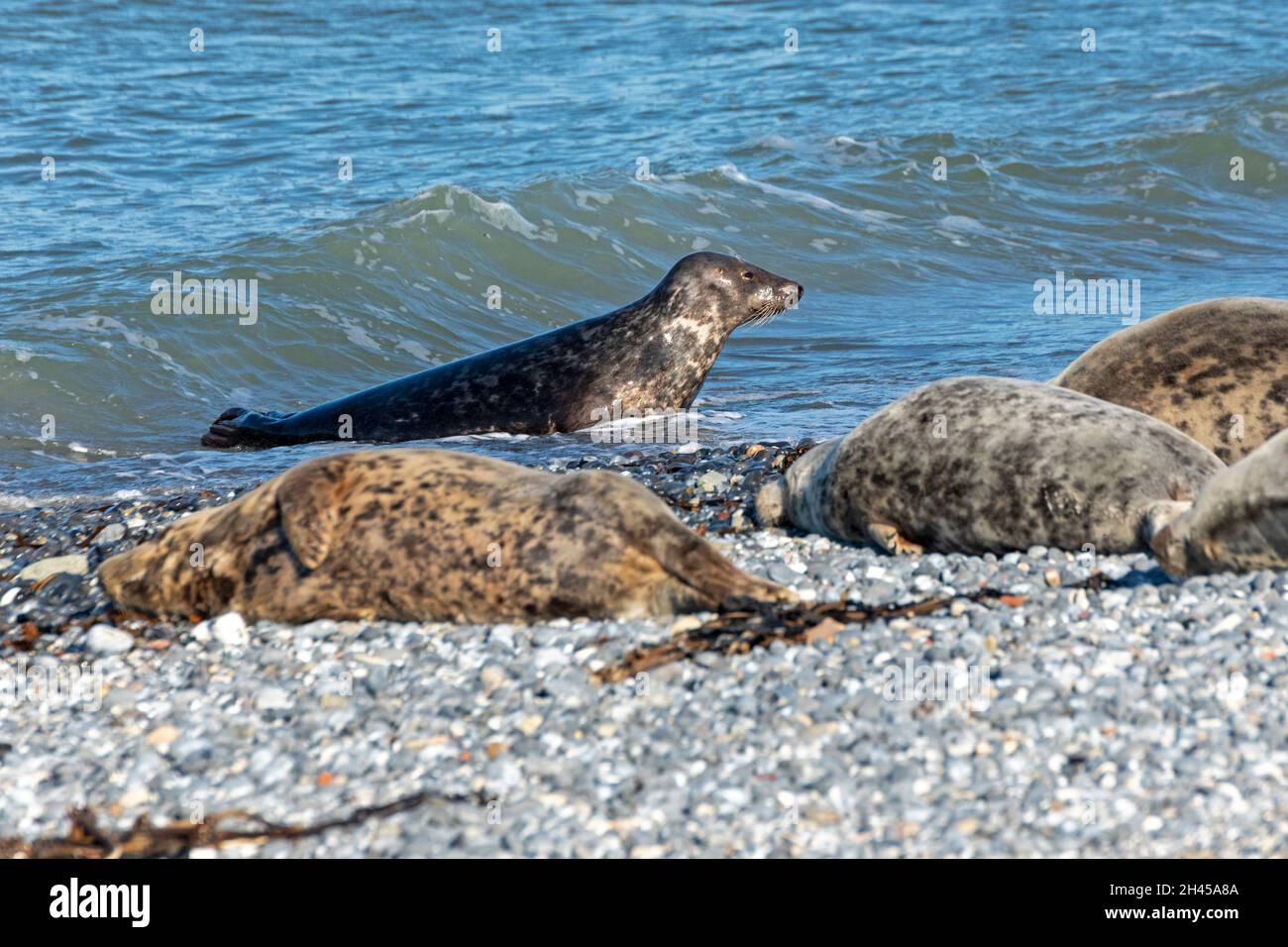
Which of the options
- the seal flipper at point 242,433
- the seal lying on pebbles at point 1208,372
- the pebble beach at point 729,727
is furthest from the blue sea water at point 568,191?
the pebble beach at point 729,727

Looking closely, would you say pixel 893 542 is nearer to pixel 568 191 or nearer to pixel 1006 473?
pixel 1006 473

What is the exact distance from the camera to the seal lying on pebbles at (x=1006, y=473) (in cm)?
517

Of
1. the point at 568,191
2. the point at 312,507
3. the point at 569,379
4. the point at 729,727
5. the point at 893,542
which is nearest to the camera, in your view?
the point at 729,727

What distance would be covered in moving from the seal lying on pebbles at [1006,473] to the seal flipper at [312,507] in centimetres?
179

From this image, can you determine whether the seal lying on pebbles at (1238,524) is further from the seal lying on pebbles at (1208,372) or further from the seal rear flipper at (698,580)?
the seal lying on pebbles at (1208,372)

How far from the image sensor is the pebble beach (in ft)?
11.2

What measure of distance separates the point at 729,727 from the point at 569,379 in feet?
18.4

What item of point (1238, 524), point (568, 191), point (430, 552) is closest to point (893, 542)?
point (1238, 524)

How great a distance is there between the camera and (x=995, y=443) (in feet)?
17.6

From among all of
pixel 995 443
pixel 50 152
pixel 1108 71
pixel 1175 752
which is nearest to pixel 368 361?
pixel 50 152

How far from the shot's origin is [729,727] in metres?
3.91

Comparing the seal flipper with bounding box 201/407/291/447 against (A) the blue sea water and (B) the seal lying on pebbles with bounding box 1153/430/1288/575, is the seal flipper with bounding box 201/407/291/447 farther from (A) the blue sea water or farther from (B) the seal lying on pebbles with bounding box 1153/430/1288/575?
(B) the seal lying on pebbles with bounding box 1153/430/1288/575

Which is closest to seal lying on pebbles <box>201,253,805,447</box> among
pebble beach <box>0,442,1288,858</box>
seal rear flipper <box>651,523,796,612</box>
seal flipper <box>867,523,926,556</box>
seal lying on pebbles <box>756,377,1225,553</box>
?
seal lying on pebbles <box>756,377,1225,553</box>
